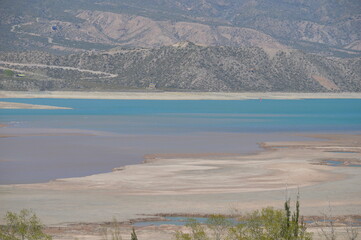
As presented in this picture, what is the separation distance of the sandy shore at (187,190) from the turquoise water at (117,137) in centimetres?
420

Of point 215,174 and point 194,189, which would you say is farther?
point 215,174

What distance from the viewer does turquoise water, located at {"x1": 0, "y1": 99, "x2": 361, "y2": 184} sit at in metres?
55.6

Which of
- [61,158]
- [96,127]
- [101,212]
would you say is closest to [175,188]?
[101,212]

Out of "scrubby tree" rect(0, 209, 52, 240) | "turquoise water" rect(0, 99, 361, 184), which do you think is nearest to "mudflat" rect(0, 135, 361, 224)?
"turquoise water" rect(0, 99, 361, 184)

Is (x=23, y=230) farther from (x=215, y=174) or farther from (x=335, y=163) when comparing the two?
(x=335, y=163)

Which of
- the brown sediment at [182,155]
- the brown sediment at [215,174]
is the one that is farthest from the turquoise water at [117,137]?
the brown sediment at [215,174]

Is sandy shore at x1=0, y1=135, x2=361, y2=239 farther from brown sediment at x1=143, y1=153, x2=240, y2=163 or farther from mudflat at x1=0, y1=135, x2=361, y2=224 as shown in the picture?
brown sediment at x1=143, y1=153, x2=240, y2=163

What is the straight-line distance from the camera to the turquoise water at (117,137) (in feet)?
182

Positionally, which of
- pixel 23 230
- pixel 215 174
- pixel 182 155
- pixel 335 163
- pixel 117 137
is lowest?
pixel 23 230

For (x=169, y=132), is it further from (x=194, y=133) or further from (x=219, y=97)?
(x=219, y=97)

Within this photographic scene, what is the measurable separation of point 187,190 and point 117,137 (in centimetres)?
3651

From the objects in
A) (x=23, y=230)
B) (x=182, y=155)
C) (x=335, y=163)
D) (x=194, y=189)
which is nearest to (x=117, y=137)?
(x=182, y=155)

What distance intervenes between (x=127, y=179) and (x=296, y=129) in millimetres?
50021

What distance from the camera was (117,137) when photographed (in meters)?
78.9
